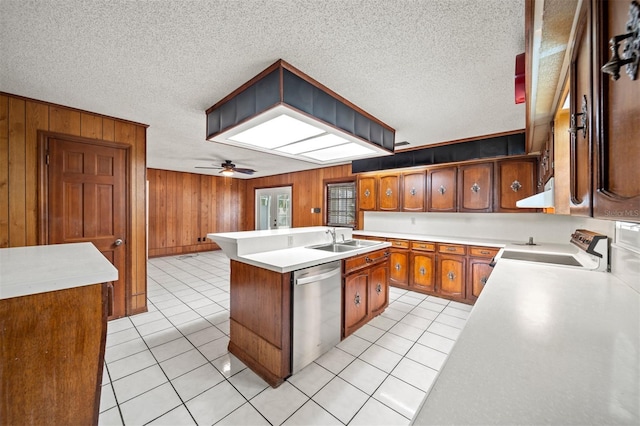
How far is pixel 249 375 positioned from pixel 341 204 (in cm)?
424

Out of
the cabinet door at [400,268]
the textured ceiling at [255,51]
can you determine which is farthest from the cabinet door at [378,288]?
the textured ceiling at [255,51]

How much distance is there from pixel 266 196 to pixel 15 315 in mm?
6855

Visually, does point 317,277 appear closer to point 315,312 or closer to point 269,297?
point 315,312

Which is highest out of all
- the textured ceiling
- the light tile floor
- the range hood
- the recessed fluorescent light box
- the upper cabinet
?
the textured ceiling

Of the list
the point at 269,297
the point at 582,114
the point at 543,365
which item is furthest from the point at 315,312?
the point at 582,114

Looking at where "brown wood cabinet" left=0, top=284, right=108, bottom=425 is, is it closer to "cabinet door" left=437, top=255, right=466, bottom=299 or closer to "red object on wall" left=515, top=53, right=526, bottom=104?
"red object on wall" left=515, top=53, right=526, bottom=104

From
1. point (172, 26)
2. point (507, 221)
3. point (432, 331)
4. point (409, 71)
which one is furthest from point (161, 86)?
point (507, 221)

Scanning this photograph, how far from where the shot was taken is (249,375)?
201cm

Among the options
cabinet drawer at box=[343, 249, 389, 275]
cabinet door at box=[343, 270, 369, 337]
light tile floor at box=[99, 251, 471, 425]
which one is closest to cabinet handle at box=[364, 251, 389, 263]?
cabinet drawer at box=[343, 249, 389, 275]

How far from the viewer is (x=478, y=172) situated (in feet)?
12.1

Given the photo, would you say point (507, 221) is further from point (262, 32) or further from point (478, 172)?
point (262, 32)

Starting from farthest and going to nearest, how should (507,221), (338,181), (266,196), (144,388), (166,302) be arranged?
(266,196)
(338,181)
(507,221)
(166,302)
(144,388)

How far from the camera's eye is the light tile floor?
163 centimetres

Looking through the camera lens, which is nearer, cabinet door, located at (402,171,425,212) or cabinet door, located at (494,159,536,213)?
cabinet door, located at (494,159,536,213)
